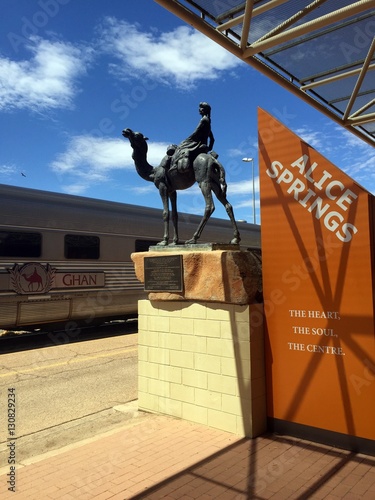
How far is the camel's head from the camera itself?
6.39 metres

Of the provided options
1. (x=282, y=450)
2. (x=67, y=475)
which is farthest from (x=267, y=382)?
(x=67, y=475)

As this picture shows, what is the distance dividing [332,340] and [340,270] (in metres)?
0.73

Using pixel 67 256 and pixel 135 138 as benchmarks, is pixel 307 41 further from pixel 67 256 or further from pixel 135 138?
pixel 67 256

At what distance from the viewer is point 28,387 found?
7.45m

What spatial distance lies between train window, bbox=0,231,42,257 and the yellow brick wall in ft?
19.4

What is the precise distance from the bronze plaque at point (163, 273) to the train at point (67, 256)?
5.93m

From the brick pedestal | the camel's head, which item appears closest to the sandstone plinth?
the brick pedestal

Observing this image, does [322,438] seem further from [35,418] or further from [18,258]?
[18,258]

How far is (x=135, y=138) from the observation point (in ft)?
21.2

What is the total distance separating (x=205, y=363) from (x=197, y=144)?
2.95 m

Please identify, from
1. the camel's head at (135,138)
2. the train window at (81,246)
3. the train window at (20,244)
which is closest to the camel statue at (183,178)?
the camel's head at (135,138)

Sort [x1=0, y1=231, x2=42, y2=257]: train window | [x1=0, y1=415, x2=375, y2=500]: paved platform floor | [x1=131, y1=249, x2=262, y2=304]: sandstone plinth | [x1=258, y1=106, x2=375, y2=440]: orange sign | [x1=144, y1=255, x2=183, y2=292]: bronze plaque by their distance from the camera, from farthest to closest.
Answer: [x1=0, y1=231, x2=42, y2=257]: train window, [x1=144, y1=255, x2=183, y2=292]: bronze plaque, [x1=131, y1=249, x2=262, y2=304]: sandstone plinth, [x1=258, y1=106, x2=375, y2=440]: orange sign, [x1=0, y1=415, x2=375, y2=500]: paved platform floor

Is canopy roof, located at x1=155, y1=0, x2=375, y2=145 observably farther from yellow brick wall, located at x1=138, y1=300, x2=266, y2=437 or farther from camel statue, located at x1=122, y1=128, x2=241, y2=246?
yellow brick wall, located at x1=138, y1=300, x2=266, y2=437

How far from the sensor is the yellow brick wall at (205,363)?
15.7 ft
